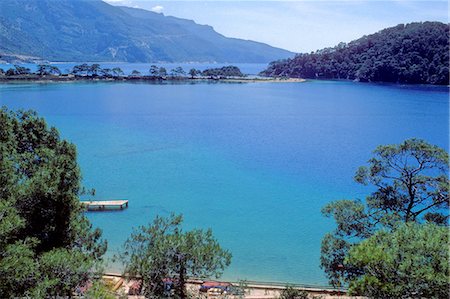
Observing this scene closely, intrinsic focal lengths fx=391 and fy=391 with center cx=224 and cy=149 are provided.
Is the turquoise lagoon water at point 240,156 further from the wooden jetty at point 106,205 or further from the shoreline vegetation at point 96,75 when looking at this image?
the shoreline vegetation at point 96,75

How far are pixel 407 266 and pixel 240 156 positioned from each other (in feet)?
93.3

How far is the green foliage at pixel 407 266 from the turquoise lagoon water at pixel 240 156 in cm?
951

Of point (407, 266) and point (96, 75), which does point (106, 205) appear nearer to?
point (407, 266)

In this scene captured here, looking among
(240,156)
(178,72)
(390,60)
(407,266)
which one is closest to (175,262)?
(407,266)

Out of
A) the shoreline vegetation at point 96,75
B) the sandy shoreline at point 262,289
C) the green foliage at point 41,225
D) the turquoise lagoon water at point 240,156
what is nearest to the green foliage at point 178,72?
the shoreline vegetation at point 96,75

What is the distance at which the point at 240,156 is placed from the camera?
3516 centimetres

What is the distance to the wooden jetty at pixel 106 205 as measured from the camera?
23.3 m

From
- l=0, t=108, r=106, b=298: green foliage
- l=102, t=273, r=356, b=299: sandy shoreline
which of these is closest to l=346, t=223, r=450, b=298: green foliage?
l=0, t=108, r=106, b=298: green foliage

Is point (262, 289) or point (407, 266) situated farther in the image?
point (262, 289)

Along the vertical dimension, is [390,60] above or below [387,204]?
above

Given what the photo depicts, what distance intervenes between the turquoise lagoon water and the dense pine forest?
101 feet

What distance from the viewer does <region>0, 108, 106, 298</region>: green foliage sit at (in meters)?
7.52

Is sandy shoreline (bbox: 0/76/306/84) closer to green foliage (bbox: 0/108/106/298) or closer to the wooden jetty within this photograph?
the wooden jetty

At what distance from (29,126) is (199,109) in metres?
46.3
